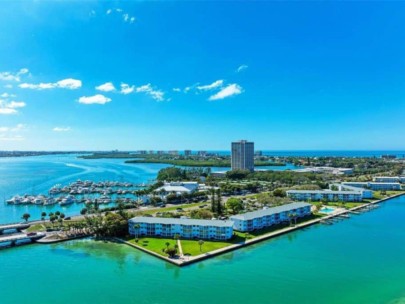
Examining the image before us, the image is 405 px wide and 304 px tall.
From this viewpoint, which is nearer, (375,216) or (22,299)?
(22,299)

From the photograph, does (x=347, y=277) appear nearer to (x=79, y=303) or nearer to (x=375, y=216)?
(x=79, y=303)

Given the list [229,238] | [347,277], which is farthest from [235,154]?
[347,277]

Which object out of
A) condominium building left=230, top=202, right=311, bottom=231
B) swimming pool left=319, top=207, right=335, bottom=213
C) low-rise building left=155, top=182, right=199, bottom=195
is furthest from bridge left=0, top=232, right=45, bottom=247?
swimming pool left=319, top=207, right=335, bottom=213

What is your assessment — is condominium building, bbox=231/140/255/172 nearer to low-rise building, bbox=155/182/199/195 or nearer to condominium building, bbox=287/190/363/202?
low-rise building, bbox=155/182/199/195

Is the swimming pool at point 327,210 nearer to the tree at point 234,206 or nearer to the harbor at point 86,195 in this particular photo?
the tree at point 234,206

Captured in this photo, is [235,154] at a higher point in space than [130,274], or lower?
higher

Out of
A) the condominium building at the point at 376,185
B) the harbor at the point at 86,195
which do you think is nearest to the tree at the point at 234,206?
the harbor at the point at 86,195
